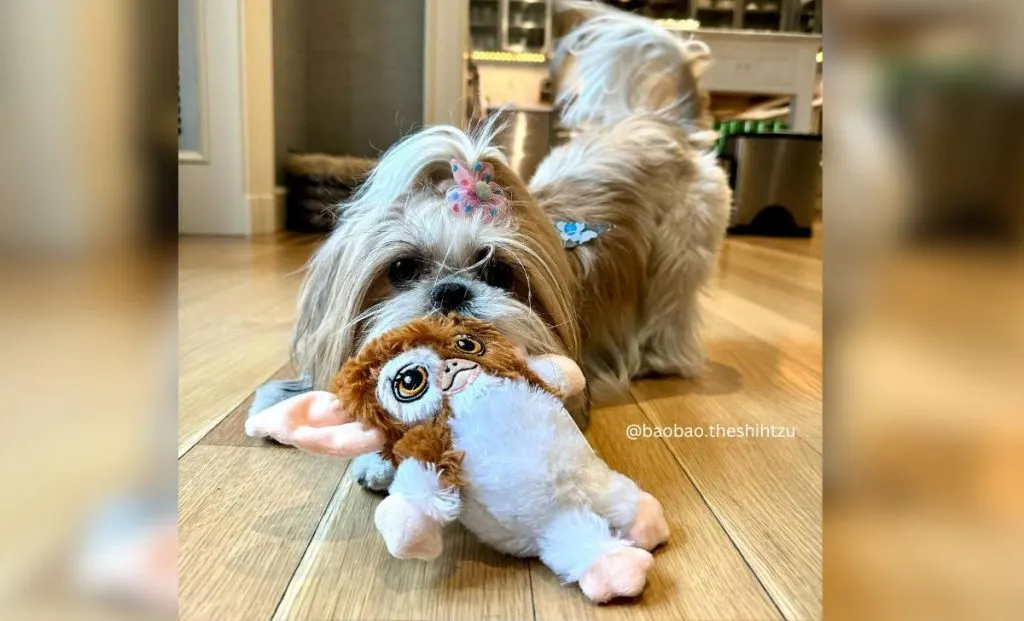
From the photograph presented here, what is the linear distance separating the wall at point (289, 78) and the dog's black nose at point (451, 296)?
34cm

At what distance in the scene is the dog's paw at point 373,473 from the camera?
0.83 meters

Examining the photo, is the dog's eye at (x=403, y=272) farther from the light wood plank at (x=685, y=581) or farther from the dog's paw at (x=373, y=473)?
the light wood plank at (x=685, y=581)

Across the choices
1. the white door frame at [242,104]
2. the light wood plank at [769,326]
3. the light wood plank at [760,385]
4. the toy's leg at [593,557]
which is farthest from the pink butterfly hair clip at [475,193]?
the light wood plank at [769,326]

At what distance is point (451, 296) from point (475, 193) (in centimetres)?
14

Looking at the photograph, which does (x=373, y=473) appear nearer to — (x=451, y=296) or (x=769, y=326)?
(x=451, y=296)

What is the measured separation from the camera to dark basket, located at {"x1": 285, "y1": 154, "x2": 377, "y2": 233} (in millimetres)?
1317

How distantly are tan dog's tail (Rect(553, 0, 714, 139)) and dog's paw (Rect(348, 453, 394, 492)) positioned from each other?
109 cm

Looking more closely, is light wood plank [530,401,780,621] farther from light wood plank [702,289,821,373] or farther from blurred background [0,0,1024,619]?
light wood plank [702,289,821,373]

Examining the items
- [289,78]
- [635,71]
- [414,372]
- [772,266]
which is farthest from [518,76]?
[414,372]
